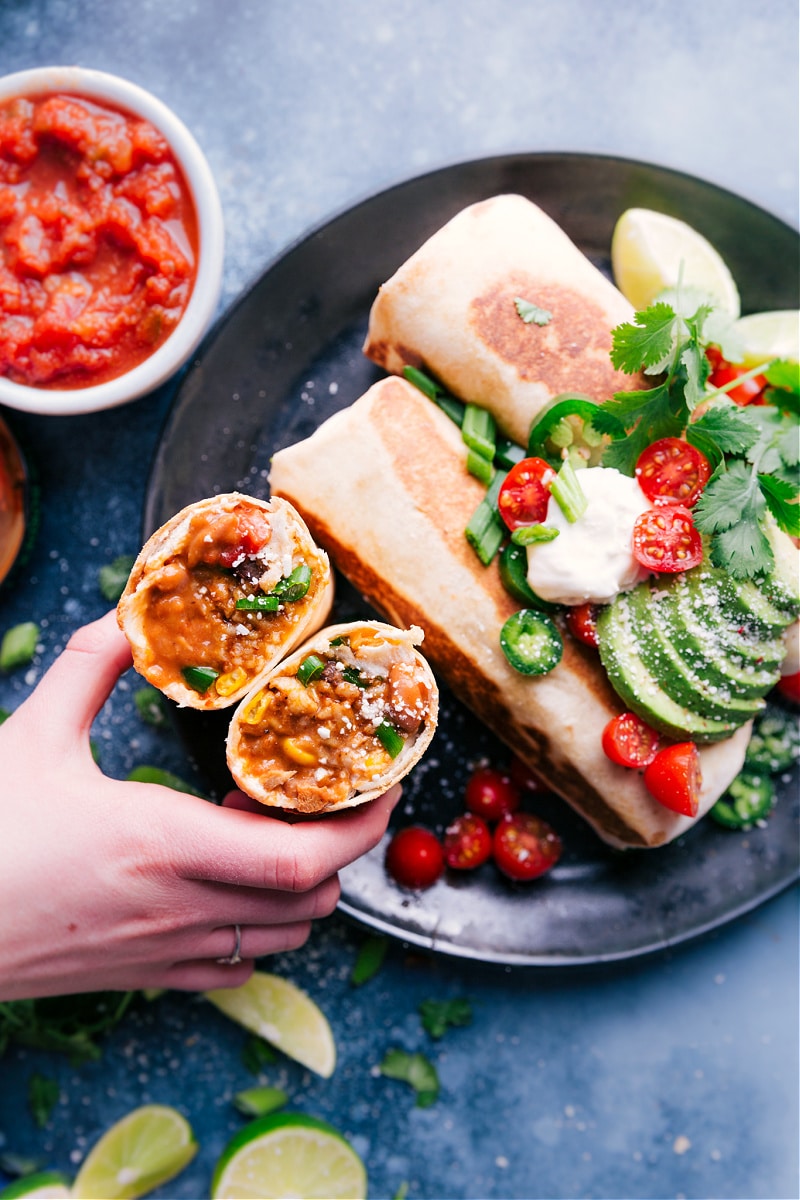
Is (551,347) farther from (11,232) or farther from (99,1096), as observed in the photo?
(99,1096)

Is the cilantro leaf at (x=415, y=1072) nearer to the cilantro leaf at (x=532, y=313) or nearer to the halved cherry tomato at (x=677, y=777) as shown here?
the halved cherry tomato at (x=677, y=777)

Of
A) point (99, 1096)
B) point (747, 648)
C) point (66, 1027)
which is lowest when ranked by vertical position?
point (99, 1096)

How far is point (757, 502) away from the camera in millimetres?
2311

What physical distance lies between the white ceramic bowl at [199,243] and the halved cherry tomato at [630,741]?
1.47 metres

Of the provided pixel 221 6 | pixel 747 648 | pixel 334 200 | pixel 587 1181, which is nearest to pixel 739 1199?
pixel 587 1181

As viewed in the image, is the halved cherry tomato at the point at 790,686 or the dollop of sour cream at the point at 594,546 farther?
the halved cherry tomato at the point at 790,686

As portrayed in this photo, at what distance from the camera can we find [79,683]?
228 cm

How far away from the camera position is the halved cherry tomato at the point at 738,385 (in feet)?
8.87

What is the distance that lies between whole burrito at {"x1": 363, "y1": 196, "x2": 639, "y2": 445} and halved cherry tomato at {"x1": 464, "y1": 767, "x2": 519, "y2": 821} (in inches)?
Result: 39.6

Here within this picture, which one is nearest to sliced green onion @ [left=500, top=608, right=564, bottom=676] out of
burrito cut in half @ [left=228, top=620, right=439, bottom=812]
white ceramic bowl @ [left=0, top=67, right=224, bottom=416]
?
burrito cut in half @ [left=228, top=620, right=439, bottom=812]

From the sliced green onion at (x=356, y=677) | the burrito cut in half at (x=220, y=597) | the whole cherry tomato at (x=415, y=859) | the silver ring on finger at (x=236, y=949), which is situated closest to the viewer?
the burrito cut in half at (x=220, y=597)

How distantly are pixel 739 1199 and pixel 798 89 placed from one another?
11.1 feet

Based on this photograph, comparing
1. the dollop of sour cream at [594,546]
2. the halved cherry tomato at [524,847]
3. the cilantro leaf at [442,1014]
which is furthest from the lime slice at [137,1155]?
the dollop of sour cream at [594,546]

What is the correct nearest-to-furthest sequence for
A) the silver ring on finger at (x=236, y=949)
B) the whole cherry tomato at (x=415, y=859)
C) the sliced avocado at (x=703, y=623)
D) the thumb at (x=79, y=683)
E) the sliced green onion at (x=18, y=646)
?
the thumb at (x=79, y=683) < the sliced avocado at (x=703, y=623) < the silver ring on finger at (x=236, y=949) < the whole cherry tomato at (x=415, y=859) < the sliced green onion at (x=18, y=646)
